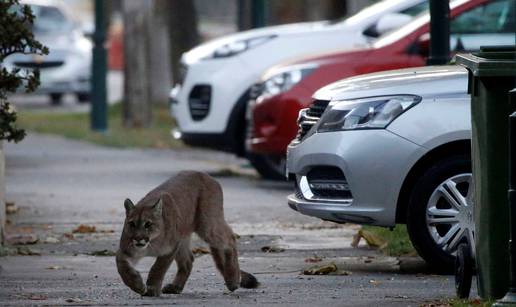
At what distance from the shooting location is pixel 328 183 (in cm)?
950

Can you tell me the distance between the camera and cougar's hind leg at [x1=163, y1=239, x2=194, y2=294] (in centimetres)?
849

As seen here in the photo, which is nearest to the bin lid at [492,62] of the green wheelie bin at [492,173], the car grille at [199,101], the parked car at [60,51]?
the green wheelie bin at [492,173]

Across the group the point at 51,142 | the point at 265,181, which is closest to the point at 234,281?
the point at 265,181

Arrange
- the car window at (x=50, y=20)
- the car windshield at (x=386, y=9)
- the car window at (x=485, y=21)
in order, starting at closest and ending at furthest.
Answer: the car window at (x=485, y=21), the car windshield at (x=386, y=9), the car window at (x=50, y=20)

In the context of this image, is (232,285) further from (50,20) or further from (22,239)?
(50,20)

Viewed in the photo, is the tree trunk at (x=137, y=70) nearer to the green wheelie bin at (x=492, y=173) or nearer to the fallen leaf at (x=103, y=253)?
the fallen leaf at (x=103, y=253)

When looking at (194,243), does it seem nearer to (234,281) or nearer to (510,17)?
(234,281)

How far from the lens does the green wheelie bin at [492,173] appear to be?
7.58m

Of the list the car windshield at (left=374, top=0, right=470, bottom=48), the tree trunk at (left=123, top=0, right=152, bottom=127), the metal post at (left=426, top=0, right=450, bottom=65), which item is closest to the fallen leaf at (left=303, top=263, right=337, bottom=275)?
the metal post at (left=426, top=0, right=450, bottom=65)

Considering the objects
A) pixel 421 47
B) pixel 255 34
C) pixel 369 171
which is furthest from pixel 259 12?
pixel 369 171

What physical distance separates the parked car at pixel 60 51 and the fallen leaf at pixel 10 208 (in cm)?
1533

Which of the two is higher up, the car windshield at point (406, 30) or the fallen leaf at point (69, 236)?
the car windshield at point (406, 30)

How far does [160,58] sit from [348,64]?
1580 centimetres

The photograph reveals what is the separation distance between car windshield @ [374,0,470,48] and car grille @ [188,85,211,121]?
2445 mm
